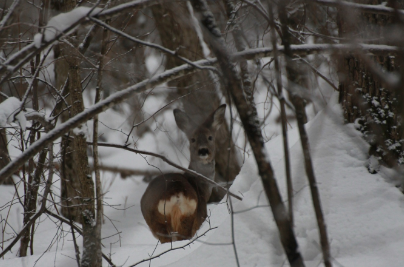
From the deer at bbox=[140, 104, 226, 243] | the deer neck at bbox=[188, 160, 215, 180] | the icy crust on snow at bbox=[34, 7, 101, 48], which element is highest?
the icy crust on snow at bbox=[34, 7, 101, 48]

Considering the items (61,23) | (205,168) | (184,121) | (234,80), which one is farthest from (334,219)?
(184,121)

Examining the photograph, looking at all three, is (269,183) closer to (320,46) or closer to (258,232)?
(320,46)

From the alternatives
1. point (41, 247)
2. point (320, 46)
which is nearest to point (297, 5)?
point (320, 46)

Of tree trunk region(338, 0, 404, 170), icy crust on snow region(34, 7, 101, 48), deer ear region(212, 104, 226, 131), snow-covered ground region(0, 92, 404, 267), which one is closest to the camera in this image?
icy crust on snow region(34, 7, 101, 48)

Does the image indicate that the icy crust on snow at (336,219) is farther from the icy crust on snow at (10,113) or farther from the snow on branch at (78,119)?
the icy crust on snow at (10,113)

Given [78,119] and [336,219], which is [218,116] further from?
[78,119]

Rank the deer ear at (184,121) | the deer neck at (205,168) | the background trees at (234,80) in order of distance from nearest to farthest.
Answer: the background trees at (234,80) → the deer neck at (205,168) → the deer ear at (184,121)

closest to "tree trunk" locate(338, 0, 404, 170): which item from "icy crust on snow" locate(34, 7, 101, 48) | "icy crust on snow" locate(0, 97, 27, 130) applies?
"icy crust on snow" locate(34, 7, 101, 48)

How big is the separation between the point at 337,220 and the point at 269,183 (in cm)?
106

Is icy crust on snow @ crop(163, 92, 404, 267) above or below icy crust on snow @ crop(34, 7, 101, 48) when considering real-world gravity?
below

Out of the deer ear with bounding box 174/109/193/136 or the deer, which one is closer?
the deer

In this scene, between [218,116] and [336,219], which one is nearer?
[336,219]

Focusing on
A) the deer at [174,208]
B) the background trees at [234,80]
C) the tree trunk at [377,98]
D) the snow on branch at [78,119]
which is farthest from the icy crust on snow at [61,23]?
the deer at [174,208]

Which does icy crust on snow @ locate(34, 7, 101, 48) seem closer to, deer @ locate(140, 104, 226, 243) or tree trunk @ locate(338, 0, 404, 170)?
tree trunk @ locate(338, 0, 404, 170)
